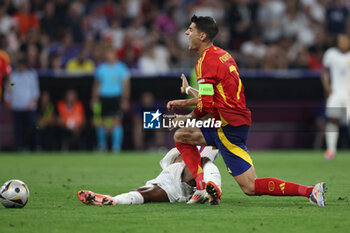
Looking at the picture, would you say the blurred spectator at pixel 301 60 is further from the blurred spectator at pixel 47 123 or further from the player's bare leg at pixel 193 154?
the player's bare leg at pixel 193 154

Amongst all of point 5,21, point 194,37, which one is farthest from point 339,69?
point 5,21

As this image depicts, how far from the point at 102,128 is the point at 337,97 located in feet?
20.2

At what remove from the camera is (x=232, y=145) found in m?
6.95

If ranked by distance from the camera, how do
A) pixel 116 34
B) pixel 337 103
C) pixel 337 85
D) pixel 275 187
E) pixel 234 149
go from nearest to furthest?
pixel 275 187 → pixel 234 149 → pixel 337 103 → pixel 337 85 → pixel 116 34

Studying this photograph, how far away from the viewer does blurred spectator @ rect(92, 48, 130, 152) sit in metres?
16.6

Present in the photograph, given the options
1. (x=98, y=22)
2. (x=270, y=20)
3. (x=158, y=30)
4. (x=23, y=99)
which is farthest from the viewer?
(x=270, y=20)

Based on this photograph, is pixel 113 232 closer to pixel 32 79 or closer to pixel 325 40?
pixel 32 79

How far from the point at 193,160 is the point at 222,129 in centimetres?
45

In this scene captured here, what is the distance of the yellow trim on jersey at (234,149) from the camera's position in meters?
6.90

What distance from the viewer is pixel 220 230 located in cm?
534

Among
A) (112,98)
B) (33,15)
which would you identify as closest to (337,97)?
(112,98)

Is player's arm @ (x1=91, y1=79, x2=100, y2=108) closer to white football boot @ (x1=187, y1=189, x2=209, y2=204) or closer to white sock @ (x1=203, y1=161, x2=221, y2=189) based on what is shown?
white football boot @ (x1=187, y1=189, x2=209, y2=204)

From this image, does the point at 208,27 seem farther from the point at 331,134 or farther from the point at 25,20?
the point at 25,20

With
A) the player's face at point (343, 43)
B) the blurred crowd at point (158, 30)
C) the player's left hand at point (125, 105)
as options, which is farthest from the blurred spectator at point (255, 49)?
the player's face at point (343, 43)
